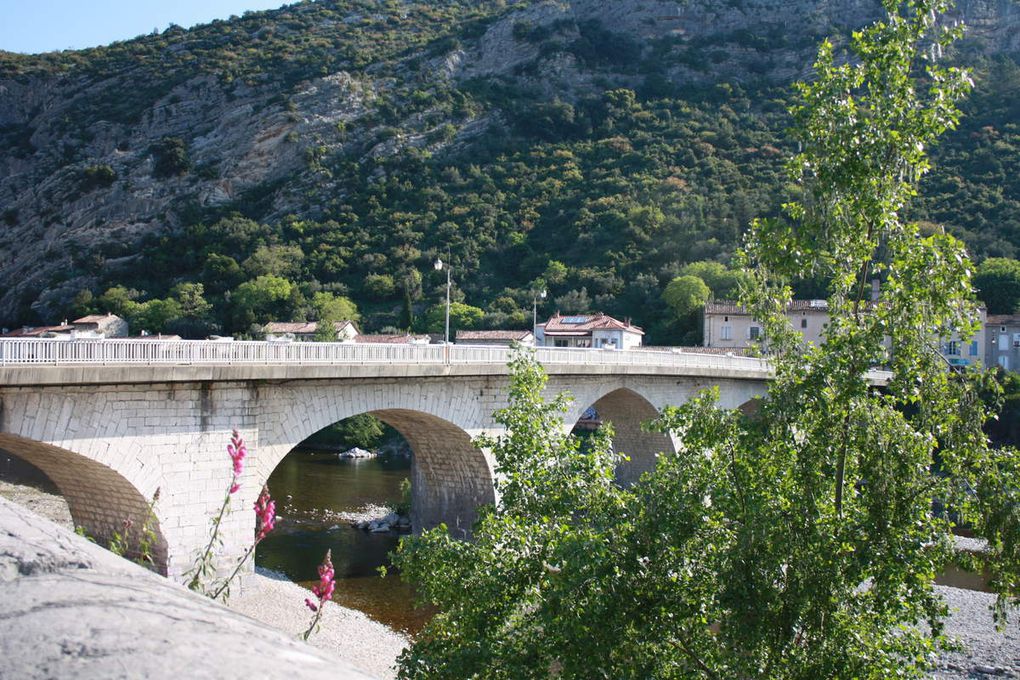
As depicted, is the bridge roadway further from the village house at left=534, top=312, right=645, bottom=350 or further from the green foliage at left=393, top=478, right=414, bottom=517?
the village house at left=534, top=312, right=645, bottom=350

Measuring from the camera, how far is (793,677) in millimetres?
6977

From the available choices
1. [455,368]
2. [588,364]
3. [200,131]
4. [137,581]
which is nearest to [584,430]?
[588,364]

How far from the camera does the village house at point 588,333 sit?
48.3 metres

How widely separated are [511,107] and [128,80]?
44.5 meters

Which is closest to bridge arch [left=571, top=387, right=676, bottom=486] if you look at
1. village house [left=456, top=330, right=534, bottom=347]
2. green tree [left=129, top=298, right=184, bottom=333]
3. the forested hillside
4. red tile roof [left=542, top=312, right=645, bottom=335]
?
village house [left=456, top=330, right=534, bottom=347]

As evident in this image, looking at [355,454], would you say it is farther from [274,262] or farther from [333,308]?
[274,262]

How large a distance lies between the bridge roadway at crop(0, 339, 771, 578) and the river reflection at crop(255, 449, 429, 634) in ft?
11.6

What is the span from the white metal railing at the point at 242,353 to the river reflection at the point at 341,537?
451 centimetres

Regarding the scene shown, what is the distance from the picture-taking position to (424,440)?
23484 mm

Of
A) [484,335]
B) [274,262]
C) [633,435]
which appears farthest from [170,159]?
[633,435]

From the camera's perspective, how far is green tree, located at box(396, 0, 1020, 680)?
7184mm

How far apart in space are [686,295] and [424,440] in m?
37.2

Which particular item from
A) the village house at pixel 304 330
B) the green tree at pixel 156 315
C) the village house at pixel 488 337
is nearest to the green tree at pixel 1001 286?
the village house at pixel 488 337

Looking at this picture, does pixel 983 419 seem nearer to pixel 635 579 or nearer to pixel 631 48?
pixel 635 579
